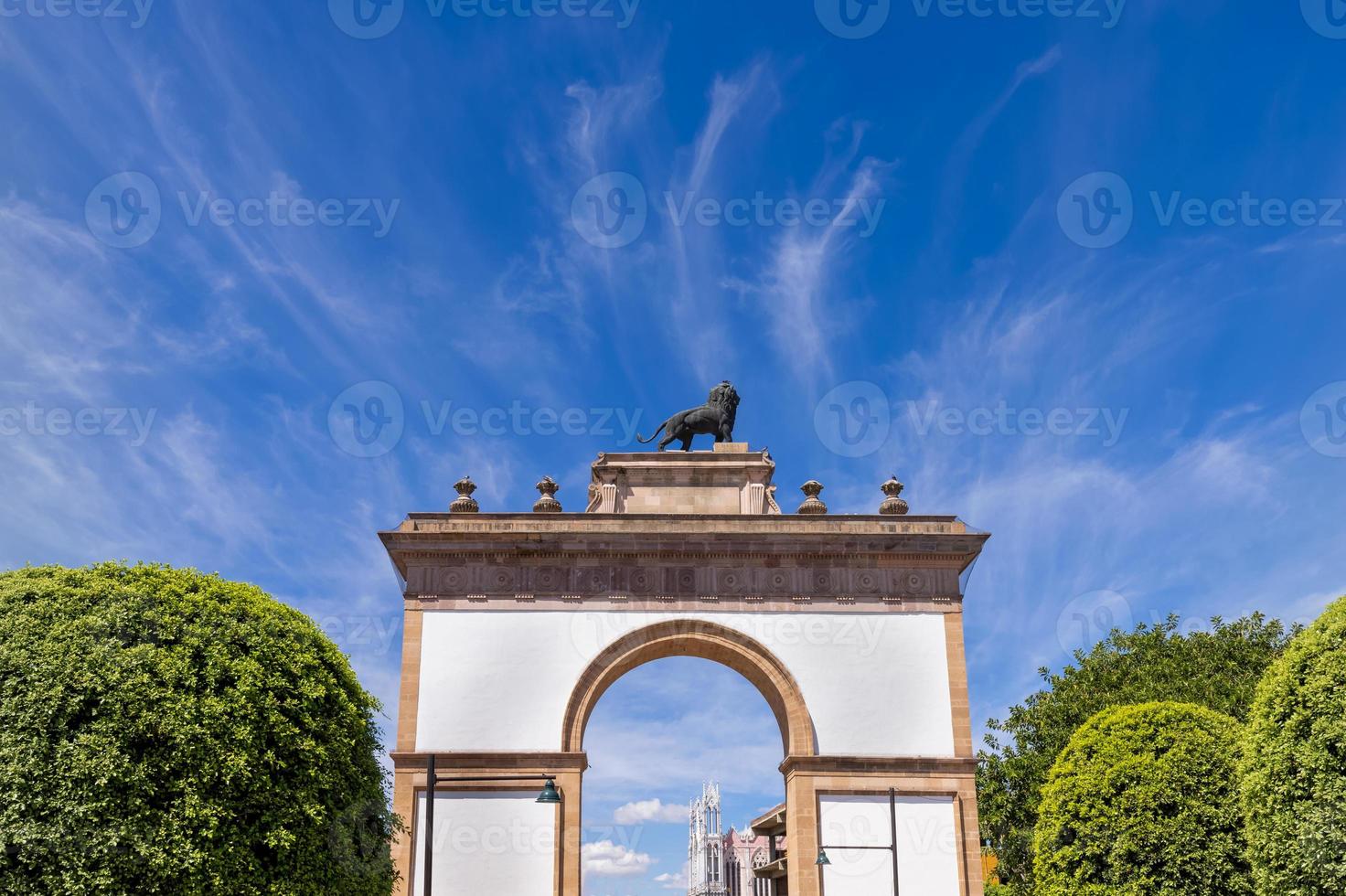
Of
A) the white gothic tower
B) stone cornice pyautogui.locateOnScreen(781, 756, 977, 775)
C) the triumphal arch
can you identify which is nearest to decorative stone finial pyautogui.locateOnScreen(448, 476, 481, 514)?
the triumphal arch

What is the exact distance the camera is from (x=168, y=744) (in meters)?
11.1

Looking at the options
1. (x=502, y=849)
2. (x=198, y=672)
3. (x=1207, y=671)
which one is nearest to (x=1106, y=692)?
(x=1207, y=671)

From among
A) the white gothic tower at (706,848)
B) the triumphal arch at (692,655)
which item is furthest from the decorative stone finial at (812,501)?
the white gothic tower at (706,848)

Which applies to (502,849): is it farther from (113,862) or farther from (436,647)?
(113,862)

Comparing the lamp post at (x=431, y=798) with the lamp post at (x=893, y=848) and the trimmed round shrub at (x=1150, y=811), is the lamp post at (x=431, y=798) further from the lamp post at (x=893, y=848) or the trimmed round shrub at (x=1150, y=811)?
the trimmed round shrub at (x=1150, y=811)

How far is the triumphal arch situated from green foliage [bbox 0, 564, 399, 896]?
Result: 5307mm

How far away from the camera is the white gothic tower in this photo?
124125 mm

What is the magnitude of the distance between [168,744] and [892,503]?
1427cm

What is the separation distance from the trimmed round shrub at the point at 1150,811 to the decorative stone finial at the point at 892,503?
5634mm

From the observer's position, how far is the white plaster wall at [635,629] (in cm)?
1903

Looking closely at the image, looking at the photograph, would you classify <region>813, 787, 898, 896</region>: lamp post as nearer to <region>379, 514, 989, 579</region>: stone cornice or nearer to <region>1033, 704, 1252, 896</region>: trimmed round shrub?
<region>1033, 704, 1252, 896</region>: trimmed round shrub

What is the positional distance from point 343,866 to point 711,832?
12389 centimetres

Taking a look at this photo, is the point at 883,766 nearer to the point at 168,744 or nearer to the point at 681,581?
the point at 681,581

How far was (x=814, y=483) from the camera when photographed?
21.6 m
